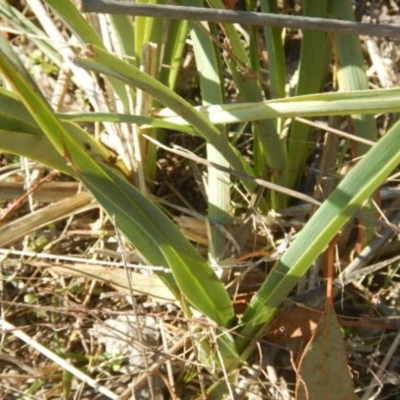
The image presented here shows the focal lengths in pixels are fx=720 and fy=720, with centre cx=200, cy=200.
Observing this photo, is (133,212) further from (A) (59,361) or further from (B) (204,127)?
(A) (59,361)

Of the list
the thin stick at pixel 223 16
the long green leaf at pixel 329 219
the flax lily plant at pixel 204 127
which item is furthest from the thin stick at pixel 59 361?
the thin stick at pixel 223 16

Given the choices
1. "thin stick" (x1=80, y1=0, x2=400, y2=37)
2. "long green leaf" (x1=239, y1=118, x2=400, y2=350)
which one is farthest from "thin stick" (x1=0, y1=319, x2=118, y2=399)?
"thin stick" (x1=80, y1=0, x2=400, y2=37)

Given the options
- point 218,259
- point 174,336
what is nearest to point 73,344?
point 174,336

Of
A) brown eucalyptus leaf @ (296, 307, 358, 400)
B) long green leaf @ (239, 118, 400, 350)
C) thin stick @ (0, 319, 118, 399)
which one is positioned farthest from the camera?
thin stick @ (0, 319, 118, 399)

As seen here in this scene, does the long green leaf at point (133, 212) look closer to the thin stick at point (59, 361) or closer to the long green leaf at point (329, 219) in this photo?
the long green leaf at point (329, 219)

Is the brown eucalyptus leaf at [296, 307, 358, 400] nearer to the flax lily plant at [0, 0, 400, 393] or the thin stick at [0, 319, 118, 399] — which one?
the flax lily plant at [0, 0, 400, 393]

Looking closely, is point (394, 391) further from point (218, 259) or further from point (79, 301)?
point (79, 301)
